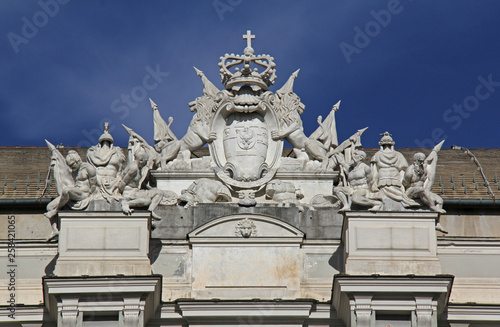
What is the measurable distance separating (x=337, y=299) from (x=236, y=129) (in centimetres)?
546

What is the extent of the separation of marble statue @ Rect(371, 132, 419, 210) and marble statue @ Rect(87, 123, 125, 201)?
596 centimetres

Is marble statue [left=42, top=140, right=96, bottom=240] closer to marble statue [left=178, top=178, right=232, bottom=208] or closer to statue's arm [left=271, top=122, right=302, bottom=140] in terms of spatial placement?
marble statue [left=178, top=178, right=232, bottom=208]

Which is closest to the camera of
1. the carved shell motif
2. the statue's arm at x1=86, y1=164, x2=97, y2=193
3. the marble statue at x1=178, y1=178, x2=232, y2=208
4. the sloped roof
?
the carved shell motif

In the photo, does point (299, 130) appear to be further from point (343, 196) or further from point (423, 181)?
point (423, 181)

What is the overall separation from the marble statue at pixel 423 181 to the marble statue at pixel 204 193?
4215 millimetres

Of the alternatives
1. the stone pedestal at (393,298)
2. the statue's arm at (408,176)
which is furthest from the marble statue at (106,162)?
the statue's arm at (408,176)

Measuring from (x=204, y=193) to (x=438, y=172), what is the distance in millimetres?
8046

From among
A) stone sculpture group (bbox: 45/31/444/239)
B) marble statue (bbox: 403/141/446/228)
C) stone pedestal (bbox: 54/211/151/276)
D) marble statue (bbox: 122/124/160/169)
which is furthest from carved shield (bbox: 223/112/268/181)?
marble statue (bbox: 403/141/446/228)

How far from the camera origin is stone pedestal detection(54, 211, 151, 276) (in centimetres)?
3778

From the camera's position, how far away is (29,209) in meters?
40.9

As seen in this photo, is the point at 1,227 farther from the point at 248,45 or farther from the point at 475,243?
the point at 475,243

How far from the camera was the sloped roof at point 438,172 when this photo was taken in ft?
140

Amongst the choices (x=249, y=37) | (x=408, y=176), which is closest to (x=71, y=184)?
(x=249, y=37)

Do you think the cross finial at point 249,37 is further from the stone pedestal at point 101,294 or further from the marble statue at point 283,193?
the stone pedestal at point 101,294
